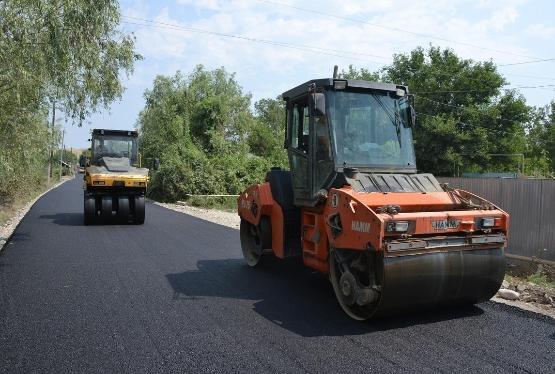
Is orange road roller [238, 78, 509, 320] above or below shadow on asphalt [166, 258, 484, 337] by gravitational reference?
above

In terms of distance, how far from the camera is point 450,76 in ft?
126

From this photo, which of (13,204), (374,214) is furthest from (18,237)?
(13,204)

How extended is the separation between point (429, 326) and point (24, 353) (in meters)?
3.73

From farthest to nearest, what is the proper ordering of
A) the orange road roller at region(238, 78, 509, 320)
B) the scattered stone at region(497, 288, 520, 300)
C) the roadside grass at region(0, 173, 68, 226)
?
the roadside grass at region(0, 173, 68, 226)
the scattered stone at region(497, 288, 520, 300)
the orange road roller at region(238, 78, 509, 320)

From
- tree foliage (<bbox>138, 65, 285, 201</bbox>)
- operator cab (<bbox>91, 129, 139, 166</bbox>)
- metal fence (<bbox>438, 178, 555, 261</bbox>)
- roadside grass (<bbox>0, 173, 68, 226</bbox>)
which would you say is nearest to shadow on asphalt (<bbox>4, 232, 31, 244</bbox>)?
operator cab (<bbox>91, 129, 139, 166</bbox>)

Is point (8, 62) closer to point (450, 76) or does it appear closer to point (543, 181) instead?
point (543, 181)

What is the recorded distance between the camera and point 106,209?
1416 centimetres

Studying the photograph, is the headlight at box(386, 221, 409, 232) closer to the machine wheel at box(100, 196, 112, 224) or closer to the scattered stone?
the scattered stone

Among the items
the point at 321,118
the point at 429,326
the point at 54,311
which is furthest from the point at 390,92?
the point at 54,311

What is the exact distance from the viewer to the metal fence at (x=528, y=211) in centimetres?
959

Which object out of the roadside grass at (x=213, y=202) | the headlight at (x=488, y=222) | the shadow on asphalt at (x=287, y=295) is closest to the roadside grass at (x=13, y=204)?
the roadside grass at (x=213, y=202)

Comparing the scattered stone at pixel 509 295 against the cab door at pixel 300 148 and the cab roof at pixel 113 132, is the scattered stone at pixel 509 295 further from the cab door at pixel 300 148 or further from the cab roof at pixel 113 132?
the cab roof at pixel 113 132

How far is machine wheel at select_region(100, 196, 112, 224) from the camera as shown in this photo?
14141 mm

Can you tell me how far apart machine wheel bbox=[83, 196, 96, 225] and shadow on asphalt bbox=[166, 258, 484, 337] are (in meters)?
6.40
